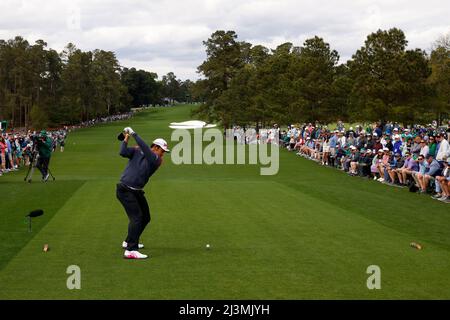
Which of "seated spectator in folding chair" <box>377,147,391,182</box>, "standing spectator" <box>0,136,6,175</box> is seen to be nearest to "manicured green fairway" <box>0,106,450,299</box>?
"seated spectator in folding chair" <box>377,147,391,182</box>

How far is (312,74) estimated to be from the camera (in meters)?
55.9

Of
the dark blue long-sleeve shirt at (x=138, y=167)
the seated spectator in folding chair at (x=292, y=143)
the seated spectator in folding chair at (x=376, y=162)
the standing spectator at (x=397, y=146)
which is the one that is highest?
the dark blue long-sleeve shirt at (x=138, y=167)

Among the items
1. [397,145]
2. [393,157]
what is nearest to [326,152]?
[397,145]

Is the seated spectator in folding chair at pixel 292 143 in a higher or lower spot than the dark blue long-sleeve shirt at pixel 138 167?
lower

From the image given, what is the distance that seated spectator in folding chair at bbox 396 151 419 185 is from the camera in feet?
78.9

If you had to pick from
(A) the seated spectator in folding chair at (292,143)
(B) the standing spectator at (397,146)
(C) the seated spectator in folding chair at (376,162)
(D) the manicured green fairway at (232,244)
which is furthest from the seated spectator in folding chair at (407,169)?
(A) the seated spectator in folding chair at (292,143)

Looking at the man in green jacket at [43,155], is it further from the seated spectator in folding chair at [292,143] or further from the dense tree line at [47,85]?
the dense tree line at [47,85]

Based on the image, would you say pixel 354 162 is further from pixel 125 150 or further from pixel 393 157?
pixel 125 150

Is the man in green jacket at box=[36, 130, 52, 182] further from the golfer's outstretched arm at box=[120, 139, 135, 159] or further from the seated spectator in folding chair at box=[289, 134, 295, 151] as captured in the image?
the seated spectator in folding chair at box=[289, 134, 295, 151]

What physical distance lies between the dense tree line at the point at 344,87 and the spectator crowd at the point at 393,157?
6.33m

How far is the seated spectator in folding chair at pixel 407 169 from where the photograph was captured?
24.0 metres
